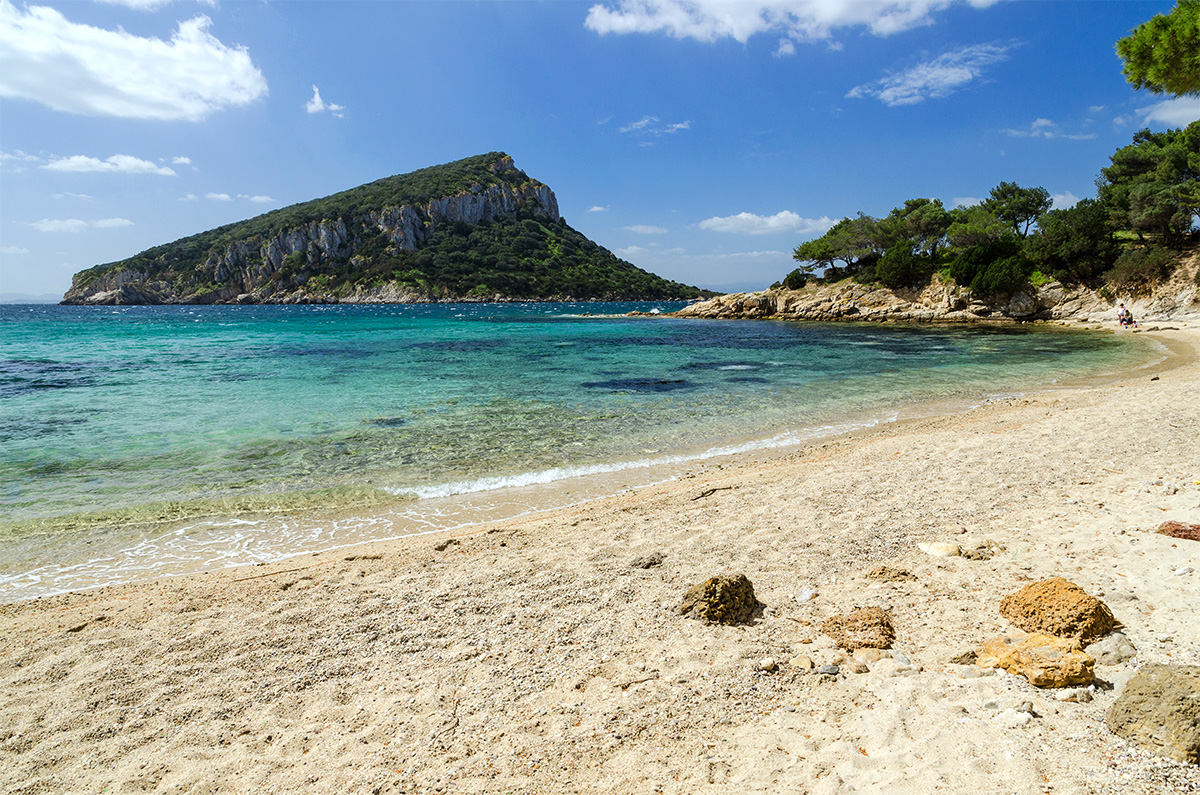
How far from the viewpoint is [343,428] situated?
13.4 meters

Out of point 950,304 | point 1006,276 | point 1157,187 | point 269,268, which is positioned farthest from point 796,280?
point 269,268

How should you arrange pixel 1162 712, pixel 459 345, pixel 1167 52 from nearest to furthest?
pixel 1162 712 < pixel 1167 52 < pixel 459 345

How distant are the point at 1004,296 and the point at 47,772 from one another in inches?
2429

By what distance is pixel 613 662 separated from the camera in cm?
407

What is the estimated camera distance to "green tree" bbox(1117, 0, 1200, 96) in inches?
433

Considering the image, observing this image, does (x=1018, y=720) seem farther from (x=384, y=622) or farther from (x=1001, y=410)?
(x=1001, y=410)

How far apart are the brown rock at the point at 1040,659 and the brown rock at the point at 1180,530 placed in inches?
111

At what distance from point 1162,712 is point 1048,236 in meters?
59.9

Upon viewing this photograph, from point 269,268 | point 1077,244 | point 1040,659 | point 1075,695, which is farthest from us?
point 269,268

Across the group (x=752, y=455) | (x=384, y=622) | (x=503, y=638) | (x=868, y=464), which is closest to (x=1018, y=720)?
(x=503, y=638)

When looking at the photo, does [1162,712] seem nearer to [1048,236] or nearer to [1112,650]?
[1112,650]

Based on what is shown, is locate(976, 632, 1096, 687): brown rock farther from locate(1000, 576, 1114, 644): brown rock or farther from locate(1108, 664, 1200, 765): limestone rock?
locate(1108, 664, 1200, 765): limestone rock

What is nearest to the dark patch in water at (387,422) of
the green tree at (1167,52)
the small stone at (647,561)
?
the small stone at (647,561)

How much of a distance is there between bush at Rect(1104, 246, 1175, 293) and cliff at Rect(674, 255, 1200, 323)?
0.61m
